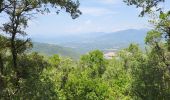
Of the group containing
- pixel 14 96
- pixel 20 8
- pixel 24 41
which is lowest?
pixel 14 96

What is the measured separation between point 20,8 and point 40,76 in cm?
471

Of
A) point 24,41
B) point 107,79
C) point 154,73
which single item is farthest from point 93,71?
point 24,41

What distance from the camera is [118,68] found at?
108 meters

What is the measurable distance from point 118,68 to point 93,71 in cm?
777

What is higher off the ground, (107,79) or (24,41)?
(24,41)

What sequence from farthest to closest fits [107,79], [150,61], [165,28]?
[107,79], [150,61], [165,28]

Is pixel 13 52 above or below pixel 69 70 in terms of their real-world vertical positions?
above

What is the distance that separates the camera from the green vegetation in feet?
77.2

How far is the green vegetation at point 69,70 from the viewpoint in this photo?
2352 centimetres

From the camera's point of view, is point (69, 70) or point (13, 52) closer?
point (13, 52)

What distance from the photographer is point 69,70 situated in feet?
284

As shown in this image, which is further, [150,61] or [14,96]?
[150,61]

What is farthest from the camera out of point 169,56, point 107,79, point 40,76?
point 107,79

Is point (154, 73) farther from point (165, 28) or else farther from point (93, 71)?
point (93, 71)
